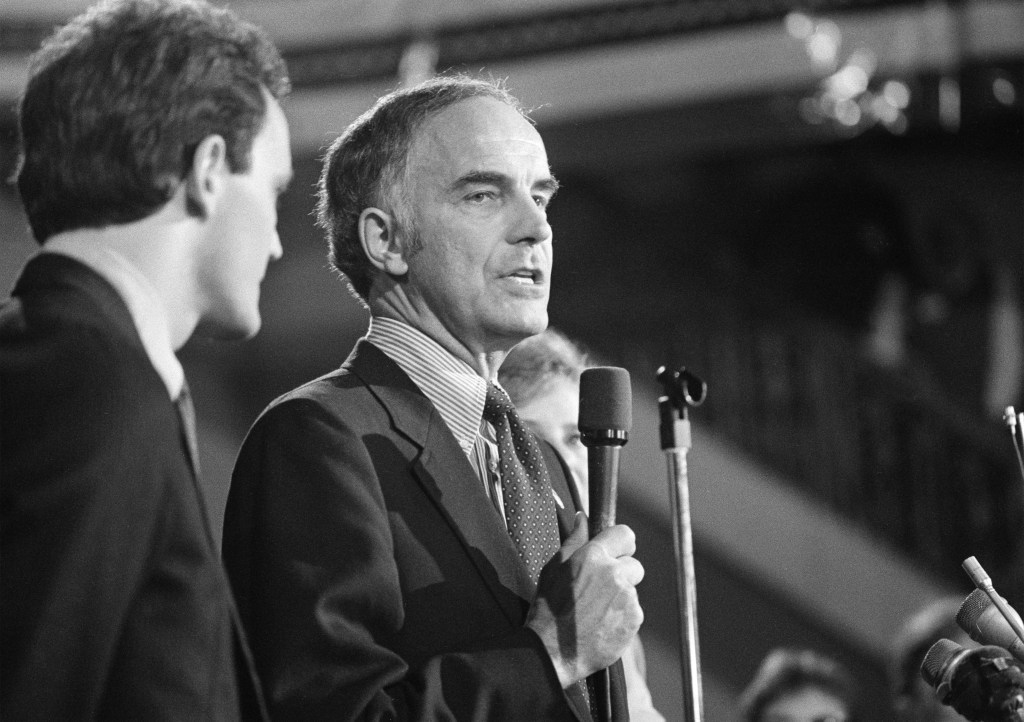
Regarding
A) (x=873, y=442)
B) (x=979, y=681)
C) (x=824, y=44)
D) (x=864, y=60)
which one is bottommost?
(x=979, y=681)

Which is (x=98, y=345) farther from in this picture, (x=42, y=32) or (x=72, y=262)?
(x=42, y=32)

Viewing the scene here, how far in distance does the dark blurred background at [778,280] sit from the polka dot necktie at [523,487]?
14.4ft

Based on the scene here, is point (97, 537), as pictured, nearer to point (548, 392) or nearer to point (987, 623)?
point (987, 623)

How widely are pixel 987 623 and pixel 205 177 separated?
44.9 inches

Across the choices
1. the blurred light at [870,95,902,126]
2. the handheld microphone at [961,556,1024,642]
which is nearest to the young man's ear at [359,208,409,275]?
the handheld microphone at [961,556,1024,642]

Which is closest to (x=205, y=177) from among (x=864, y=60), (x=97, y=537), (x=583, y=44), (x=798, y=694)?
(x=97, y=537)

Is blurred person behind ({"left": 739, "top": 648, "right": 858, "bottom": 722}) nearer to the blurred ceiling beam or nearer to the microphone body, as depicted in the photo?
the microphone body

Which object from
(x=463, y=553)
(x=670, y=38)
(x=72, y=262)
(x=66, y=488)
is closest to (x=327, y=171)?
(x=463, y=553)

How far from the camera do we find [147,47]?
142 cm

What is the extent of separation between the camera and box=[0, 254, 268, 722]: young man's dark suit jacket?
117 centimetres

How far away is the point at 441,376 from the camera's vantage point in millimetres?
1979

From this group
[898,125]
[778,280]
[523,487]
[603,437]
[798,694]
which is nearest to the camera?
[603,437]

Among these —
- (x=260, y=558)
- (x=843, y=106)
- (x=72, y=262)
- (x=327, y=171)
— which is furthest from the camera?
(x=843, y=106)

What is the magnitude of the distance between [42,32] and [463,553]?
6297mm
